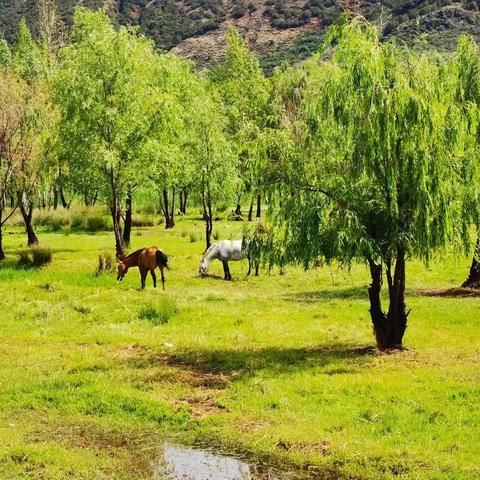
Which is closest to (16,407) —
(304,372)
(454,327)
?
(304,372)

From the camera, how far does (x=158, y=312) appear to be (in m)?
24.8

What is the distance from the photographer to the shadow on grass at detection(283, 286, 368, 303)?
2979 cm

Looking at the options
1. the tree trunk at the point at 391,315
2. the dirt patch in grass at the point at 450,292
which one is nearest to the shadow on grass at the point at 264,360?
the tree trunk at the point at 391,315

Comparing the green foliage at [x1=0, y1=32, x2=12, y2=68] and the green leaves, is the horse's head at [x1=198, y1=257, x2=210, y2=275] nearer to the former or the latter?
the green leaves

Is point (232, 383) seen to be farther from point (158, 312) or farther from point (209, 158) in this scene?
point (209, 158)

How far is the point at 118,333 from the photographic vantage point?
2245cm

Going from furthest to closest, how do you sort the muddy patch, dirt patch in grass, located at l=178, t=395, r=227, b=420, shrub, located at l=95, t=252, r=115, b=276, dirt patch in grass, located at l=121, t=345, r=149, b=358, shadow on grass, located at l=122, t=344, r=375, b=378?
shrub, located at l=95, t=252, r=115, b=276 < dirt patch in grass, located at l=121, t=345, r=149, b=358 < shadow on grass, located at l=122, t=344, r=375, b=378 < dirt patch in grass, located at l=178, t=395, r=227, b=420 < the muddy patch

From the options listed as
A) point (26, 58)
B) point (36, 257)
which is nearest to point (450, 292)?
point (36, 257)

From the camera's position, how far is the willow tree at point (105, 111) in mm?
39781

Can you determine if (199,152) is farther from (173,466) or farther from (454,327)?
(173,466)

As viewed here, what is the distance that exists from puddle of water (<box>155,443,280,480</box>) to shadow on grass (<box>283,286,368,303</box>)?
16.8 m

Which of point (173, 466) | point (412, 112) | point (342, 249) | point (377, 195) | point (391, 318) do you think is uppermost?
point (412, 112)

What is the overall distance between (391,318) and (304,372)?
3.57 meters

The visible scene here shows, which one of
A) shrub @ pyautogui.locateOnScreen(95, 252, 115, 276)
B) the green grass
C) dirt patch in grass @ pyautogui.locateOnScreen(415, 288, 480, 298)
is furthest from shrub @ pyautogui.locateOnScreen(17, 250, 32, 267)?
dirt patch in grass @ pyautogui.locateOnScreen(415, 288, 480, 298)
